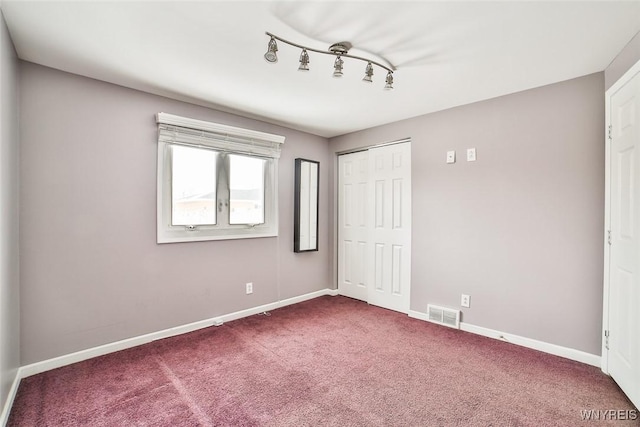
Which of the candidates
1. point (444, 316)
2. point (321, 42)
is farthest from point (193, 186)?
point (444, 316)

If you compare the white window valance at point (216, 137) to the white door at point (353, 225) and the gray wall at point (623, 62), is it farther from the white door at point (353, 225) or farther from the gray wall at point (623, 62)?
the gray wall at point (623, 62)

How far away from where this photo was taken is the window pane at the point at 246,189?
3.41 m

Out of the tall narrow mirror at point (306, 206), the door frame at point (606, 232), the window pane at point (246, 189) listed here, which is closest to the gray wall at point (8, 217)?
the window pane at point (246, 189)

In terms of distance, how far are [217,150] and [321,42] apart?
69.1 inches

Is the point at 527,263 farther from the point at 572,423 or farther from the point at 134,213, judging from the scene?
the point at 134,213

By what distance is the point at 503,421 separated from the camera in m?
1.77

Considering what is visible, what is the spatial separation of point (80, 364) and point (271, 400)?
166 cm

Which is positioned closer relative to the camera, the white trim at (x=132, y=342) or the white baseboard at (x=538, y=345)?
the white trim at (x=132, y=342)

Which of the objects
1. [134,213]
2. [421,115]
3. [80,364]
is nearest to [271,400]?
[80,364]

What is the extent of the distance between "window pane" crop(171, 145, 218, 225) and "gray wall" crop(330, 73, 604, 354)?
2329mm

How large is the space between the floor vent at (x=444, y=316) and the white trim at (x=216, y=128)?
268 cm

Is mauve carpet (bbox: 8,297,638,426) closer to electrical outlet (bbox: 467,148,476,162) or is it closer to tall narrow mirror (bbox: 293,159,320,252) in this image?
tall narrow mirror (bbox: 293,159,320,252)

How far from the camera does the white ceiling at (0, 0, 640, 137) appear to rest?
168 centimetres

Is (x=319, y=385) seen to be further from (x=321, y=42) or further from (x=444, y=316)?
(x=321, y=42)
